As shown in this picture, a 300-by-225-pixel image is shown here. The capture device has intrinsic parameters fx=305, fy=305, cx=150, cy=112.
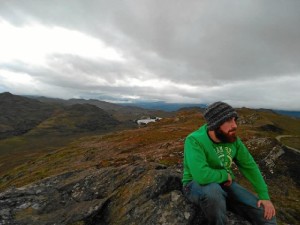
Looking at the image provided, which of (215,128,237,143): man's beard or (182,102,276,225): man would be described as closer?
(182,102,276,225): man

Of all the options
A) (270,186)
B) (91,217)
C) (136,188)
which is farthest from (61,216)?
(270,186)

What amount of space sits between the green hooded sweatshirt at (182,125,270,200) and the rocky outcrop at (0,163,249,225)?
1.58 metres

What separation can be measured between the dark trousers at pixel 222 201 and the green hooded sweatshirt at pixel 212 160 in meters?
0.30

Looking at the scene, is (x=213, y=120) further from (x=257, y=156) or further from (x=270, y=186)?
(x=257, y=156)

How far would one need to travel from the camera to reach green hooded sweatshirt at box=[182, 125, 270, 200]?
390 inches

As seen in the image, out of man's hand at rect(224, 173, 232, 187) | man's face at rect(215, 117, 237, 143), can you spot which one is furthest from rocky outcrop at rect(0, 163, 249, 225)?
man's face at rect(215, 117, 237, 143)

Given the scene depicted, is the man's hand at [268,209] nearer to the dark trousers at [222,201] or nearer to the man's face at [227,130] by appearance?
the dark trousers at [222,201]

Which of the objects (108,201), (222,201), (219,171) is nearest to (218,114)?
(219,171)

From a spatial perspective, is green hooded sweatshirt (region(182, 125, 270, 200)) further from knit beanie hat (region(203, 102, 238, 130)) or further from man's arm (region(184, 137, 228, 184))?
knit beanie hat (region(203, 102, 238, 130))

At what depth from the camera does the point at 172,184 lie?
13.2m

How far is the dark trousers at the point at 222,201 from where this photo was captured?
985 centimetres

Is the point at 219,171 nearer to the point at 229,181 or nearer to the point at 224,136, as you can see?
the point at 229,181

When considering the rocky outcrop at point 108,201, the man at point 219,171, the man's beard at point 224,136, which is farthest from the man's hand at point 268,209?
the man's beard at point 224,136

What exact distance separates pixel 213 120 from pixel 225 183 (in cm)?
230
